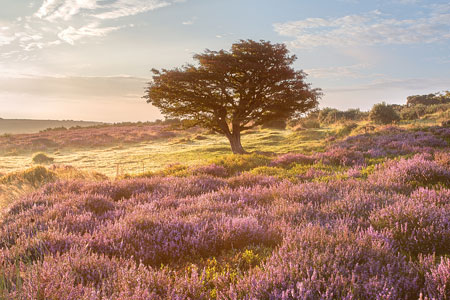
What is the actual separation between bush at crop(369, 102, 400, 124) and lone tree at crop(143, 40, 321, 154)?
55.9 ft

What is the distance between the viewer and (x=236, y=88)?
55.1ft

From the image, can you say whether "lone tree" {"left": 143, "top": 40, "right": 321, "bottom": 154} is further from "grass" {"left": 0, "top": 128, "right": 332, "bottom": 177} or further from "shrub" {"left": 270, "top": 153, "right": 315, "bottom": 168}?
"shrub" {"left": 270, "top": 153, "right": 315, "bottom": 168}

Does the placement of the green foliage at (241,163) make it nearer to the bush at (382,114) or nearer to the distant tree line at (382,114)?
the distant tree line at (382,114)

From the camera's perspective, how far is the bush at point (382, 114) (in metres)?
30.9

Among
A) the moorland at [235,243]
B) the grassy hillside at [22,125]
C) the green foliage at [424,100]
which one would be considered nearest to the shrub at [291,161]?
the moorland at [235,243]

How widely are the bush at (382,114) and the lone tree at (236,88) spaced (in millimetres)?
17052

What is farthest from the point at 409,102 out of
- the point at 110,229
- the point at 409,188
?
the point at 110,229

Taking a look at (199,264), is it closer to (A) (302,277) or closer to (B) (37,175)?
(A) (302,277)

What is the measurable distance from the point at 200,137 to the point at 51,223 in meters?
31.1

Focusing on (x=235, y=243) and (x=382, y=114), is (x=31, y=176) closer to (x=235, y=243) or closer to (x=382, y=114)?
(x=235, y=243)

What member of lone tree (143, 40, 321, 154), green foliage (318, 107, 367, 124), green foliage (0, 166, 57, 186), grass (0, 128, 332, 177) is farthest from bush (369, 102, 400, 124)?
green foliage (0, 166, 57, 186)

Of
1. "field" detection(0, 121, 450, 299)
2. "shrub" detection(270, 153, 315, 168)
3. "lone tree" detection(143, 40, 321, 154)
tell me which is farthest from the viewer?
"lone tree" detection(143, 40, 321, 154)

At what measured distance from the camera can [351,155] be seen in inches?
393

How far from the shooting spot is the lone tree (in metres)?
15.9
